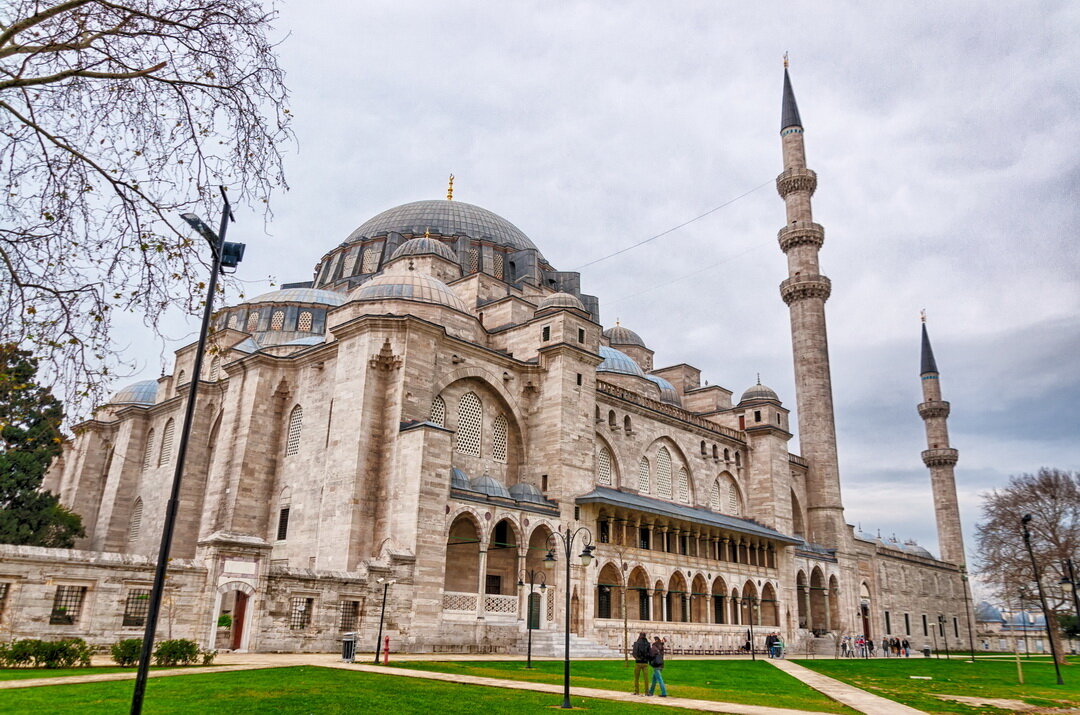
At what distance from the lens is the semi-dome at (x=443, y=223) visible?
137 ft

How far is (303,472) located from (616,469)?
45.2ft

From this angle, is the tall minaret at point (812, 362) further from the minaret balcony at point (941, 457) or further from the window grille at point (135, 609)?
the window grille at point (135, 609)

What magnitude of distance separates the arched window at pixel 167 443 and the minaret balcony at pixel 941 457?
54773 millimetres

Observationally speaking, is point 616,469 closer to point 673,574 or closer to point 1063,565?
point 673,574

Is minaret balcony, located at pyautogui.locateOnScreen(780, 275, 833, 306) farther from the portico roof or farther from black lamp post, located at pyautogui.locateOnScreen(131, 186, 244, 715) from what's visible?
black lamp post, located at pyautogui.locateOnScreen(131, 186, 244, 715)

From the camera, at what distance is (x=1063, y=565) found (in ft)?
108

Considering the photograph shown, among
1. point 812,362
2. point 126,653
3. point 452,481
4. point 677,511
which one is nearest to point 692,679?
point 452,481

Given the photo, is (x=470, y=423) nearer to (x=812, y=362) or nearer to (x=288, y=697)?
(x=288, y=697)

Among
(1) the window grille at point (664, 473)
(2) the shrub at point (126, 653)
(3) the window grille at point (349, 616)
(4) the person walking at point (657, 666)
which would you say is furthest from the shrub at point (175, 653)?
(1) the window grille at point (664, 473)

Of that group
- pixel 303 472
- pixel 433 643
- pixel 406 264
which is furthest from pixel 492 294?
pixel 433 643

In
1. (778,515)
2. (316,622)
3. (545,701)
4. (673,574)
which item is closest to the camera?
(545,701)

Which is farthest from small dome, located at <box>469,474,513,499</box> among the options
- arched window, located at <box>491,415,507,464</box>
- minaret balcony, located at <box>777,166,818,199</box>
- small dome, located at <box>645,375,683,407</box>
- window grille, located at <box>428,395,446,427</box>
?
minaret balcony, located at <box>777,166,818,199</box>

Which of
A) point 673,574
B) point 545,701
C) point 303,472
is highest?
point 303,472

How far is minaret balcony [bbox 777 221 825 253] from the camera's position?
46625 millimetres
